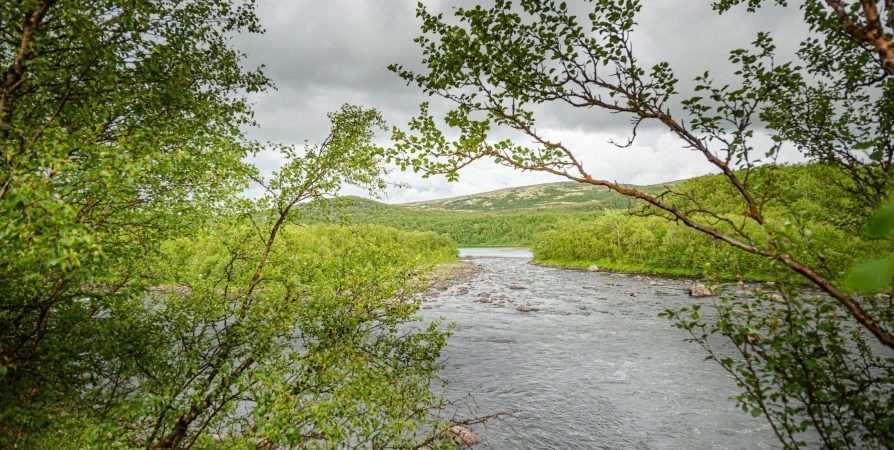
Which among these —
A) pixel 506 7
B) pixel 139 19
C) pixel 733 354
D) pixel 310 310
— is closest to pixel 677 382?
pixel 733 354

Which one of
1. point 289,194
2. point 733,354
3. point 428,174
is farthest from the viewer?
point 733,354

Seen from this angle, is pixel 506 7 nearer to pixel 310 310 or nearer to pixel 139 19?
pixel 139 19

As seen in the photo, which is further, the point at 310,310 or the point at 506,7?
the point at 310,310

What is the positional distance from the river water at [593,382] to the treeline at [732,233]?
5.32m

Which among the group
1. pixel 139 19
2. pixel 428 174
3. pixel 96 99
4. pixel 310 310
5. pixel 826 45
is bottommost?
pixel 310 310

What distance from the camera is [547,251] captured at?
9562cm

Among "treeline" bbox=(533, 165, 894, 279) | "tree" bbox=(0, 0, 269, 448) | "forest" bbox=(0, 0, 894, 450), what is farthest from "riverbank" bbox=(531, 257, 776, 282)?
"tree" bbox=(0, 0, 269, 448)

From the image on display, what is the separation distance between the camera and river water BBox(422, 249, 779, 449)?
13.4m

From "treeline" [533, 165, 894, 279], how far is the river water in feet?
17.4

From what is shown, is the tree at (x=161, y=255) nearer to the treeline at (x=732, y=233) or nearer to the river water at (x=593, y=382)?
the treeline at (x=732, y=233)

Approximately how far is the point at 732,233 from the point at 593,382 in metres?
13.0

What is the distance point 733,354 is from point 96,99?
993 inches

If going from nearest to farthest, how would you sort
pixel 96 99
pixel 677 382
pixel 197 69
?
pixel 96 99 < pixel 197 69 < pixel 677 382

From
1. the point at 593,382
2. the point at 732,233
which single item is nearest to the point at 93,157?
the point at 732,233
